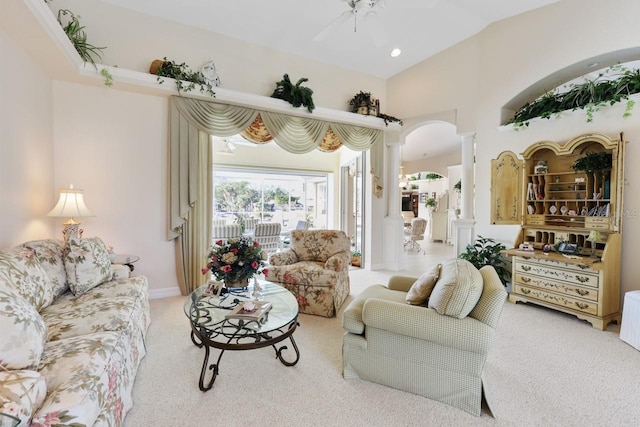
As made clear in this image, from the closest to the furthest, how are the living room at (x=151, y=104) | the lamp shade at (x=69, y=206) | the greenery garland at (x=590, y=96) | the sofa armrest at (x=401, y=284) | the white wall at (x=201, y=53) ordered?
the living room at (x=151, y=104) → the sofa armrest at (x=401, y=284) → the lamp shade at (x=69, y=206) → the greenery garland at (x=590, y=96) → the white wall at (x=201, y=53)

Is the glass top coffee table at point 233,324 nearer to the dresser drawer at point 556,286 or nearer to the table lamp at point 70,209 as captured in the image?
the table lamp at point 70,209

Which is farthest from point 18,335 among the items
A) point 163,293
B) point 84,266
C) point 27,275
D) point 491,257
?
point 491,257

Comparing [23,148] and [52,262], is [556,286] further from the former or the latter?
[23,148]

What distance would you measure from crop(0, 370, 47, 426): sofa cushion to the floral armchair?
2.08 m

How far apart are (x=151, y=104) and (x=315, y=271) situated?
294 cm

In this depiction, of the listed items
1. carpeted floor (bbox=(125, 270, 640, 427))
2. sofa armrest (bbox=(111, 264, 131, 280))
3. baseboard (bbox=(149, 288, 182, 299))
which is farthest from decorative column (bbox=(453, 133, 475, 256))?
sofa armrest (bbox=(111, 264, 131, 280))

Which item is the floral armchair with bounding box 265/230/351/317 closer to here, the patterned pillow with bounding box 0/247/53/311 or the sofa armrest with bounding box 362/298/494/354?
the sofa armrest with bounding box 362/298/494/354

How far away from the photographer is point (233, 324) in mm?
2102

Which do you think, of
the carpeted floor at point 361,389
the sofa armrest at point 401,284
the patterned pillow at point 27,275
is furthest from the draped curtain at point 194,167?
the sofa armrest at point 401,284

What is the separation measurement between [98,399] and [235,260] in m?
1.35

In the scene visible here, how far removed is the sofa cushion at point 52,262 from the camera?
2278 mm

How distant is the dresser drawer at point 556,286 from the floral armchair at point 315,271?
215 centimetres

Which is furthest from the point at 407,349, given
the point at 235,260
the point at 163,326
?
the point at 163,326

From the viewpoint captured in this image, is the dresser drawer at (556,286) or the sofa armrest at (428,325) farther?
the dresser drawer at (556,286)
